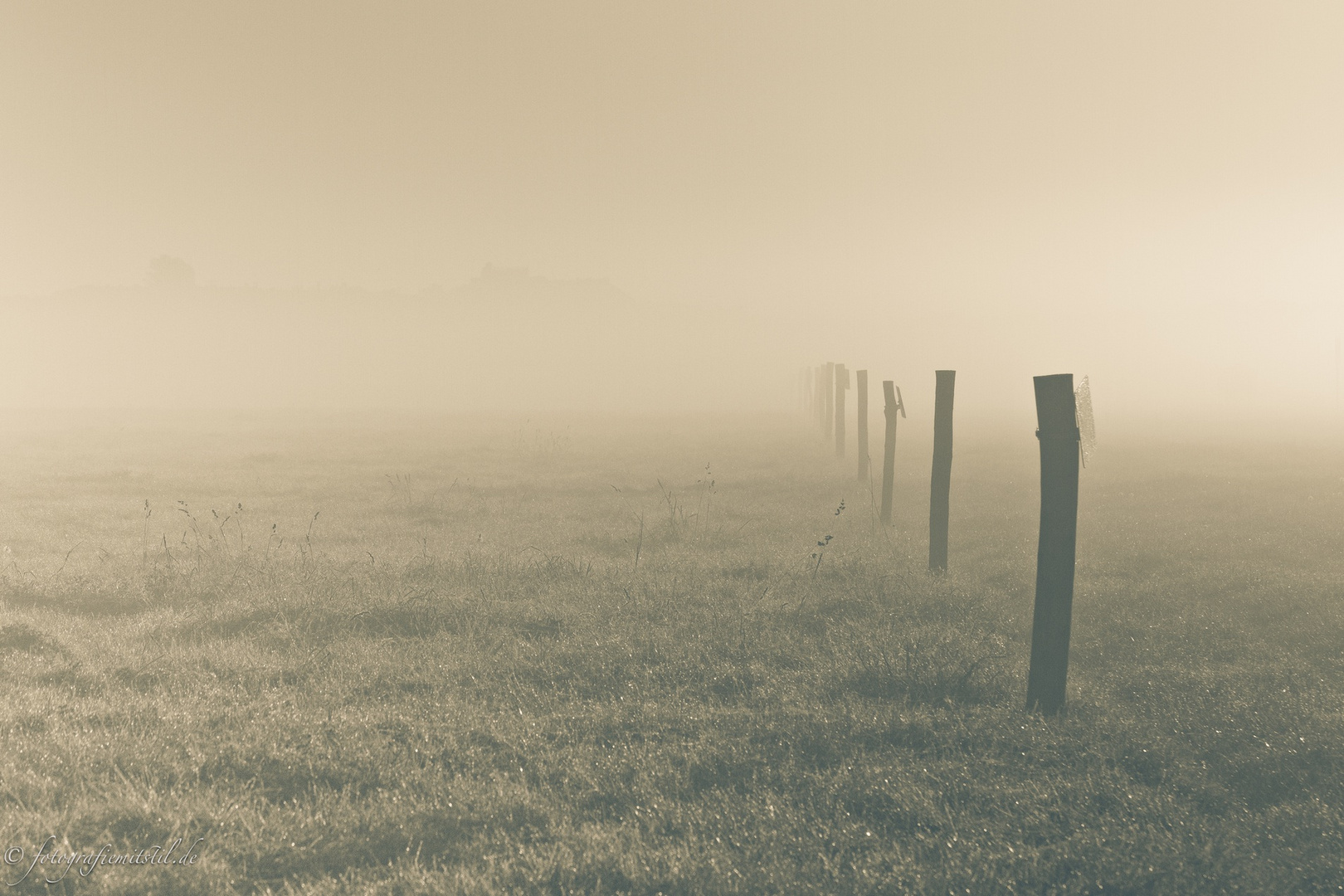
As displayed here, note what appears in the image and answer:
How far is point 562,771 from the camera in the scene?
5.26 metres

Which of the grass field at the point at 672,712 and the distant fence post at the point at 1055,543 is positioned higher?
the distant fence post at the point at 1055,543

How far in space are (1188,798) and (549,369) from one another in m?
125

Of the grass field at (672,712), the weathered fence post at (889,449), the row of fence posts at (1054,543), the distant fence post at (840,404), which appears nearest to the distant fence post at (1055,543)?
the row of fence posts at (1054,543)

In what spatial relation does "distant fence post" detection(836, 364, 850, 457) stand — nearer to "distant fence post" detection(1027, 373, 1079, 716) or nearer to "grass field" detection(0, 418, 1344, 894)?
"grass field" detection(0, 418, 1344, 894)

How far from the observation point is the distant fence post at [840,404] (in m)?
27.9

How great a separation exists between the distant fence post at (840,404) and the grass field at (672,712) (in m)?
13.5

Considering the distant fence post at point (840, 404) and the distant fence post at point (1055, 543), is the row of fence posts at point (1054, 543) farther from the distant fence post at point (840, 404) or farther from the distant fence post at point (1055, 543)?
the distant fence post at point (840, 404)

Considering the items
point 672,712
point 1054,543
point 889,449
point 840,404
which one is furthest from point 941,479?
point 840,404

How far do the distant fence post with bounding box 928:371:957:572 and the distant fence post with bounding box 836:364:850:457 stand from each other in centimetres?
1632

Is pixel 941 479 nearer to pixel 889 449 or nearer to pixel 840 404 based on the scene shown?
pixel 889 449

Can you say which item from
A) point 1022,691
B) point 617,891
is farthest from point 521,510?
point 617,891

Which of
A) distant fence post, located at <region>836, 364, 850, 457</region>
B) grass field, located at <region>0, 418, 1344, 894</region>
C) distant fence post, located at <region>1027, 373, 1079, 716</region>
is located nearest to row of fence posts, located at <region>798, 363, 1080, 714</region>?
distant fence post, located at <region>1027, 373, 1079, 716</region>

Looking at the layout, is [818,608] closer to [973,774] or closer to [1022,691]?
[1022,691]

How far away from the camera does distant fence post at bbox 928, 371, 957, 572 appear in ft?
36.5
